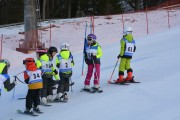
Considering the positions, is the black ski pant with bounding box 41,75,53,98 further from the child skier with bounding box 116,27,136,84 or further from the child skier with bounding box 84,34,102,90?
the child skier with bounding box 116,27,136,84

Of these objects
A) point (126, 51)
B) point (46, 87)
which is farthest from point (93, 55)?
point (46, 87)

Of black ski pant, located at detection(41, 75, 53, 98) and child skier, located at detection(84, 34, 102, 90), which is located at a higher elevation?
child skier, located at detection(84, 34, 102, 90)

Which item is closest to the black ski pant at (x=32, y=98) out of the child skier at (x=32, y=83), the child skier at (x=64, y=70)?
the child skier at (x=32, y=83)

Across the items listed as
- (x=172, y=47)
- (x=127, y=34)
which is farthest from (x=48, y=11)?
(x=127, y=34)

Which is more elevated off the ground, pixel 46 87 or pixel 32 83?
pixel 32 83

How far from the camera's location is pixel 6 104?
12.5m

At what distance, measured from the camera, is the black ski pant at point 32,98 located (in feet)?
34.7

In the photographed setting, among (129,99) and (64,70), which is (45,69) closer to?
(64,70)

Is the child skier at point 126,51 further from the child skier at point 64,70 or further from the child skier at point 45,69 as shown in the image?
the child skier at point 45,69

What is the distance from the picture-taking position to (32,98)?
1062 centimetres

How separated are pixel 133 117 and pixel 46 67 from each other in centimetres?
312

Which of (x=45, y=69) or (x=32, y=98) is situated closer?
(x=32, y=98)

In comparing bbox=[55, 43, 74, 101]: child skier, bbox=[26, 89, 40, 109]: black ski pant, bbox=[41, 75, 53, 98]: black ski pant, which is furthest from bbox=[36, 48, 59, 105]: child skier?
bbox=[26, 89, 40, 109]: black ski pant

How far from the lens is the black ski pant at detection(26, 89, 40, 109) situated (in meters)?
10.6
